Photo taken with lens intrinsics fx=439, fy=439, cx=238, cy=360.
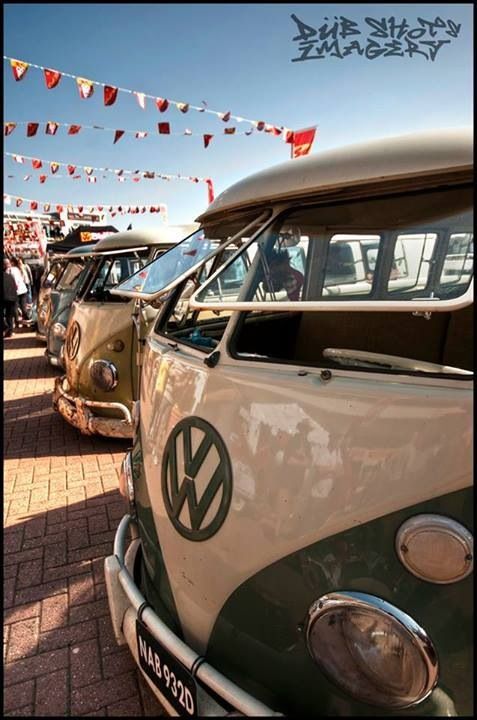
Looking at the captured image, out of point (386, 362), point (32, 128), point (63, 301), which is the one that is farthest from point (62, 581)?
point (32, 128)

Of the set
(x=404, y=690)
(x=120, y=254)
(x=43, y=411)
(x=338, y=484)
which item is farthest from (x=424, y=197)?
(x=43, y=411)

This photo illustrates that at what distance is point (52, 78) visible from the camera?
6691 mm

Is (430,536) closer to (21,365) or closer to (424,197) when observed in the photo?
(424,197)

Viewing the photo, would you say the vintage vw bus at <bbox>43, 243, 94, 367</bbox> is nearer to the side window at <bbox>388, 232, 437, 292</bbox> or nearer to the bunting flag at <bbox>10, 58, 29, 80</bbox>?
the bunting flag at <bbox>10, 58, 29, 80</bbox>

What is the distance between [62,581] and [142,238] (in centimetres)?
A: 369

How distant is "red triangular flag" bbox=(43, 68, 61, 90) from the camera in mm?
6634

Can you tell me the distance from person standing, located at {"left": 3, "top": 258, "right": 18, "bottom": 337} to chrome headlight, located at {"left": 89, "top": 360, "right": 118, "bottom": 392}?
803 centimetres

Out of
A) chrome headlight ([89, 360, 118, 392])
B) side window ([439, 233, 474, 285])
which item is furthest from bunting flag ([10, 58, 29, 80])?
side window ([439, 233, 474, 285])

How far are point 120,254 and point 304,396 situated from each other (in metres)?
4.73

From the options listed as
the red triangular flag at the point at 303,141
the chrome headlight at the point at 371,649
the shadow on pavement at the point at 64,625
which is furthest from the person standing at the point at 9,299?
the chrome headlight at the point at 371,649

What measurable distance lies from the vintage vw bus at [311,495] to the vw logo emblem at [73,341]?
3108 millimetres

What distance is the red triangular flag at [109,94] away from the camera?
714 cm

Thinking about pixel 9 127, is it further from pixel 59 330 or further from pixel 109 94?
pixel 59 330

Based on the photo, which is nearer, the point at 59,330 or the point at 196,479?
the point at 196,479
